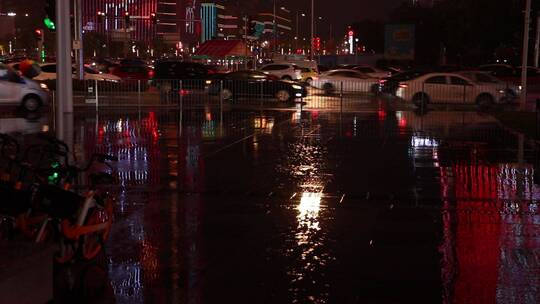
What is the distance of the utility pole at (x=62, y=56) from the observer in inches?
439

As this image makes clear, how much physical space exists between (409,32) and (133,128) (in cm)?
5654

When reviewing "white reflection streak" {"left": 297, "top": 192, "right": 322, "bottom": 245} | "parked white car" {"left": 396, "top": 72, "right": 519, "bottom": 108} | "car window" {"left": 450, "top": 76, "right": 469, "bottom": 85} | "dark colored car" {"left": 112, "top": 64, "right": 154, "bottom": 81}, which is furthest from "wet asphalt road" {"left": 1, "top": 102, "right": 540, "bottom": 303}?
"dark colored car" {"left": 112, "top": 64, "right": 154, "bottom": 81}

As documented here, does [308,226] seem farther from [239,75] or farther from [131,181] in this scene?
[239,75]

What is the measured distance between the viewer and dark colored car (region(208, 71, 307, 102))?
36969mm

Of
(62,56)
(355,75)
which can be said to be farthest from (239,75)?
(62,56)

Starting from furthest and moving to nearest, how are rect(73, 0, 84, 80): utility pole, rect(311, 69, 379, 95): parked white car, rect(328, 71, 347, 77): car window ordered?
rect(328, 71, 347, 77): car window, rect(311, 69, 379, 95): parked white car, rect(73, 0, 84, 80): utility pole

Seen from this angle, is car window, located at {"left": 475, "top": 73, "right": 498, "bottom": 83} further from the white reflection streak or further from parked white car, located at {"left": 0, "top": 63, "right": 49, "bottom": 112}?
the white reflection streak

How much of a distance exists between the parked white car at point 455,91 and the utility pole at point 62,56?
24.5 meters

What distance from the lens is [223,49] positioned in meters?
68.3

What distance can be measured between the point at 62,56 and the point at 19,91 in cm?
1773

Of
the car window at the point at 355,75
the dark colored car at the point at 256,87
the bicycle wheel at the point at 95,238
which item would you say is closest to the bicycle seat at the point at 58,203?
the bicycle wheel at the point at 95,238

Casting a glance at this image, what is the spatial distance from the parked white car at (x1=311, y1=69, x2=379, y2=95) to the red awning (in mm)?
21103

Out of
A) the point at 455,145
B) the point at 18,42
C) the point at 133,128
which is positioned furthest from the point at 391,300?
the point at 18,42

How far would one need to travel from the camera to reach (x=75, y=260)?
7.82 m
